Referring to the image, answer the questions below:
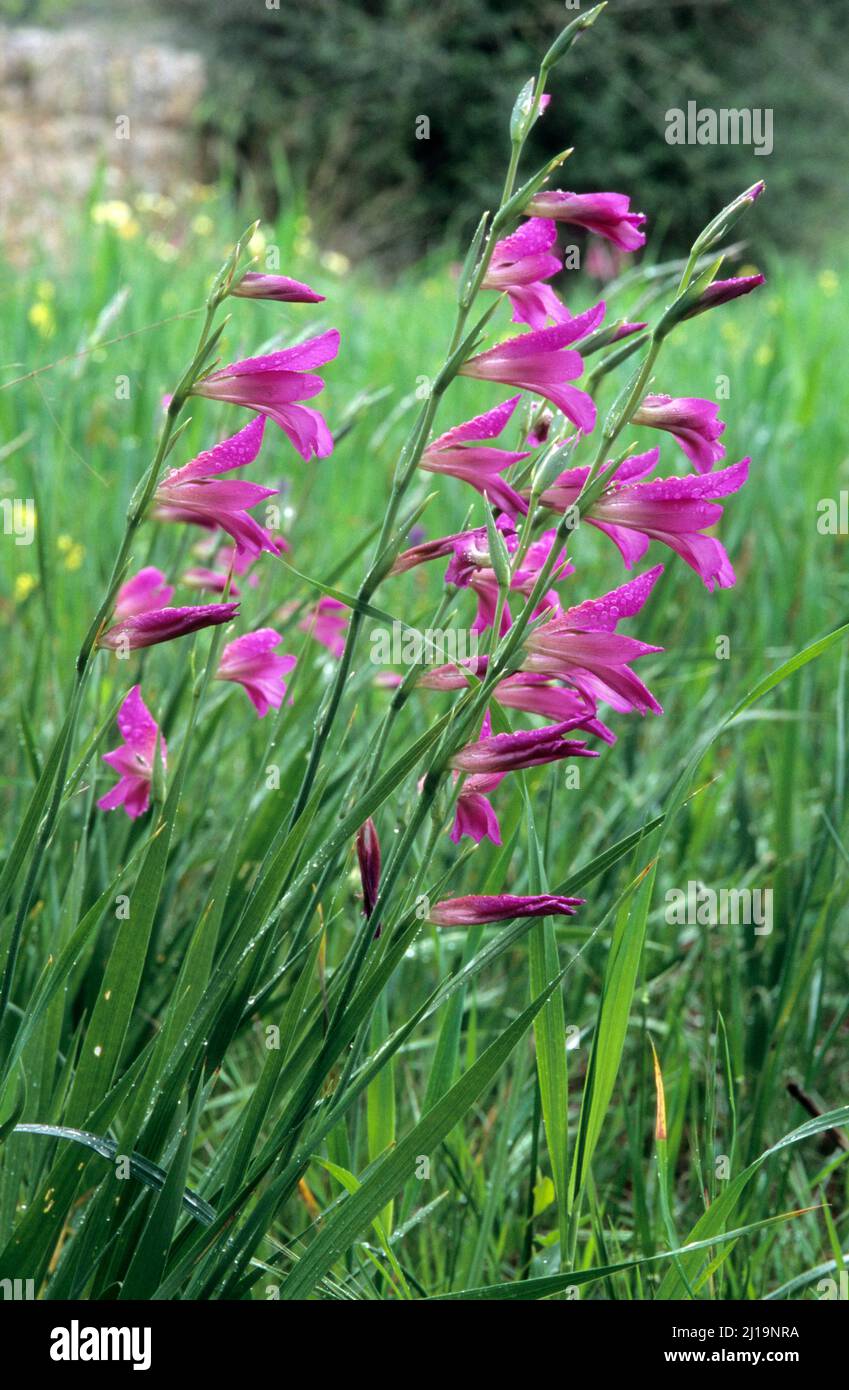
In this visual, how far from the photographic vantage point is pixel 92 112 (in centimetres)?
735

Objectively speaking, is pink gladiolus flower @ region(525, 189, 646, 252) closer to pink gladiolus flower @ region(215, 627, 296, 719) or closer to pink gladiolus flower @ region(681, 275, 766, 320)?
pink gladiolus flower @ region(681, 275, 766, 320)

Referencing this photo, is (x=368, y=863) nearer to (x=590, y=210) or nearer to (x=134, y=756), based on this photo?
(x=134, y=756)

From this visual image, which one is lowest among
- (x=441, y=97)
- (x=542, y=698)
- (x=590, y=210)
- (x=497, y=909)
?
(x=497, y=909)

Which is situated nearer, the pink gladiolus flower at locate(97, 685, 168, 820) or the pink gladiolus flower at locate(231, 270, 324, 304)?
the pink gladiolus flower at locate(231, 270, 324, 304)

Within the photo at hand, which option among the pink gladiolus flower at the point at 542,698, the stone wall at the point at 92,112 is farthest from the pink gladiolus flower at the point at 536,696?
the stone wall at the point at 92,112

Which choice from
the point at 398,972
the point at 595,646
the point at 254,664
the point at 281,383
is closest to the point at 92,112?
the point at 398,972

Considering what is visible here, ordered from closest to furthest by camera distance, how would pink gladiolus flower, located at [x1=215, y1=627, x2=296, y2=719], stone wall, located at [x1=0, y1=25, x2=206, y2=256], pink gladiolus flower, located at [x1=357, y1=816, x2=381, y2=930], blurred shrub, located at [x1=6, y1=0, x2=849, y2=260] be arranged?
pink gladiolus flower, located at [x1=357, y1=816, x2=381, y2=930]
pink gladiolus flower, located at [x1=215, y1=627, x2=296, y2=719]
stone wall, located at [x1=0, y1=25, x2=206, y2=256]
blurred shrub, located at [x1=6, y1=0, x2=849, y2=260]

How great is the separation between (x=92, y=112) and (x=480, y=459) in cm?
757

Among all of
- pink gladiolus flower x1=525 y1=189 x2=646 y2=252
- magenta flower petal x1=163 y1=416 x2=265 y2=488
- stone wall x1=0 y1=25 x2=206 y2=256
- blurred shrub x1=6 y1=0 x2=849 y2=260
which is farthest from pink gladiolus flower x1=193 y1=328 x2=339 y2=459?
blurred shrub x1=6 y1=0 x2=849 y2=260

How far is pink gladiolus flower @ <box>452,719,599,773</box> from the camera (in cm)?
59

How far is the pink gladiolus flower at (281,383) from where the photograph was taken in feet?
2.08

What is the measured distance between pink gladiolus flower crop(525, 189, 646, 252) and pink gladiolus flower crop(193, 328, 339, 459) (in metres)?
0.13

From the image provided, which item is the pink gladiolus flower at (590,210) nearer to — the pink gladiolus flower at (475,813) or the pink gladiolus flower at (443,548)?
the pink gladiolus flower at (443,548)
